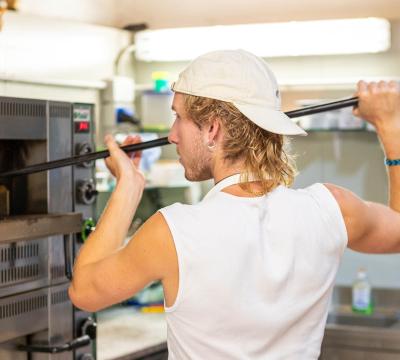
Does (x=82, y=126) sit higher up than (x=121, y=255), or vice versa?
(x=82, y=126)

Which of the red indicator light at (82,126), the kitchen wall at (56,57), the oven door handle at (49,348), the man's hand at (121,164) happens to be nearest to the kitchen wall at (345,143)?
the kitchen wall at (56,57)

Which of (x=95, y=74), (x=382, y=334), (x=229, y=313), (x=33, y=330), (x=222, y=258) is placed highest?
(x=95, y=74)

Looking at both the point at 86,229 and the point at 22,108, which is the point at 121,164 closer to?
the point at 22,108

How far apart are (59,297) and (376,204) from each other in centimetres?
99

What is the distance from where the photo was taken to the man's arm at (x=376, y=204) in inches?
62.9

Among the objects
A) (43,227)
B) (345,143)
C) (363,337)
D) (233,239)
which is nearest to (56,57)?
(345,143)

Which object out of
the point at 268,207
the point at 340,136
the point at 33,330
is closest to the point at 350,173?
the point at 340,136

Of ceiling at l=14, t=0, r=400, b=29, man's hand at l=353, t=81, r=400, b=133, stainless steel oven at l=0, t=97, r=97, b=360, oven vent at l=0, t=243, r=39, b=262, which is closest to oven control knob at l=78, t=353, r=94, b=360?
stainless steel oven at l=0, t=97, r=97, b=360

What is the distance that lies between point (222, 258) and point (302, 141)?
2761 millimetres

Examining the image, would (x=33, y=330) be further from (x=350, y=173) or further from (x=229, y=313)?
(x=350, y=173)

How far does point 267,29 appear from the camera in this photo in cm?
383

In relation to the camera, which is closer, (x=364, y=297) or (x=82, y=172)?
(x=82, y=172)

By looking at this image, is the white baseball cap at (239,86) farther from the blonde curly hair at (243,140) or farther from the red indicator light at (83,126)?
the red indicator light at (83,126)

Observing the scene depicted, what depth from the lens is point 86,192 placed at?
237 centimetres
